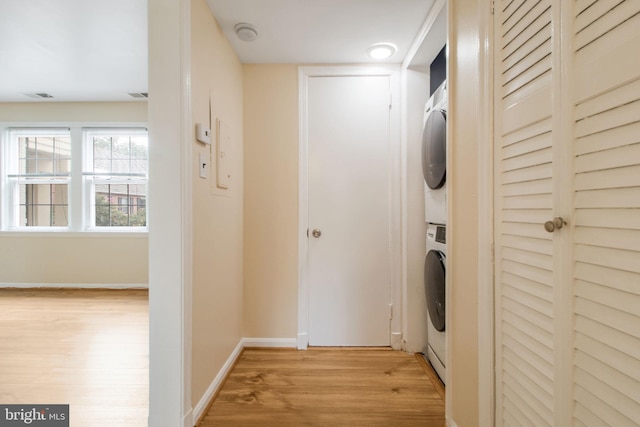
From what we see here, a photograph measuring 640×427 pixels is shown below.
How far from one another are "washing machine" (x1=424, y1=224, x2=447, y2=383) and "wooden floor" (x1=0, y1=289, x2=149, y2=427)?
68.5 inches

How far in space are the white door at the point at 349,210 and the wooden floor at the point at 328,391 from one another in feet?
0.82

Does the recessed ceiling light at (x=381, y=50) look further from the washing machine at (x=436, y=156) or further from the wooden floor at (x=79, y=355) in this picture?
the wooden floor at (x=79, y=355)

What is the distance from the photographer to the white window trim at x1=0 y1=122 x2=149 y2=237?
382cm

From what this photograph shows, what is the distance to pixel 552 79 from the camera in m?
0.78

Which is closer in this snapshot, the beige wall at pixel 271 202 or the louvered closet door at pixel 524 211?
the louvered closet door at pixel 524 211

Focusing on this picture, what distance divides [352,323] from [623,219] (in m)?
1.92

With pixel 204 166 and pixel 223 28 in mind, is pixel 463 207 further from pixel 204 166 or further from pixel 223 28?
pixel 223 28

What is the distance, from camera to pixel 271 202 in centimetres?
230

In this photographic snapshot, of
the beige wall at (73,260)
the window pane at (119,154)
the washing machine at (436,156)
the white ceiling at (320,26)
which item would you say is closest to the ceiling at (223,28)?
the white ceiling at (320,26)

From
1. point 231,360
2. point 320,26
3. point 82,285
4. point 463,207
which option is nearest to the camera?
point 463,207

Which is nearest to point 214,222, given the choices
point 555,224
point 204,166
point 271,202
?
point 204,166

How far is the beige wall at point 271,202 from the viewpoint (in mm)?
2289

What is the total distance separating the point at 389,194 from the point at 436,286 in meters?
0.80

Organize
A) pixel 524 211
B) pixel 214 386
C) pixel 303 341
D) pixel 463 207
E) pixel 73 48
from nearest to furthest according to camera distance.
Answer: pixel 524 211, pixel 463 207, pixel 214 386, pixel 303 341, pixel 73 48
